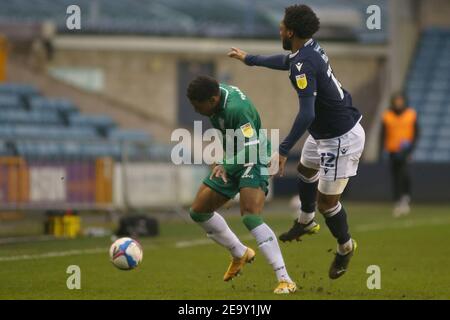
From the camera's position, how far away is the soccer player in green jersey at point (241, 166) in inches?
373

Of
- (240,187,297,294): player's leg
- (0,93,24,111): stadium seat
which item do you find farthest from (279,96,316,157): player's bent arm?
(0,93,24,111): stadium seat

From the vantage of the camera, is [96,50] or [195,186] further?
[96,50]

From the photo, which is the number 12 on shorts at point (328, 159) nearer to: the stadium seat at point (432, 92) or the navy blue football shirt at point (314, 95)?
the navy blue football shirt at point (314, 95)

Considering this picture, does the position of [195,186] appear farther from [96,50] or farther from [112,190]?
[96,50]

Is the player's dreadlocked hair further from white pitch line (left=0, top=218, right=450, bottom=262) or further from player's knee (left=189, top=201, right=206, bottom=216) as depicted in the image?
white pitch line (left=0, top=218, right=450, bottom=262)

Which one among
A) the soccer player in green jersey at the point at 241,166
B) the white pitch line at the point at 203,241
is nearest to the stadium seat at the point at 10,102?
the white pitch line at the point at 203,241

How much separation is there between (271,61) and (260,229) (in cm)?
158

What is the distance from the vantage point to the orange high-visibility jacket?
22078 millimetres

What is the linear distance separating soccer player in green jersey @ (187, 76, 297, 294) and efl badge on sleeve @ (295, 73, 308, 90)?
0.47 metres

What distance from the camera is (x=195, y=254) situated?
1333 centimetres

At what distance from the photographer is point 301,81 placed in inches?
371

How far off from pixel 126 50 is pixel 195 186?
8.10 meters

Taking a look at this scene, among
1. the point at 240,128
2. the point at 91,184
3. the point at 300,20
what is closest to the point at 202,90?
the point at 240,128

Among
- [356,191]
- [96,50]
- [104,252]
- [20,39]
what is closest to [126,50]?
[96,50]
